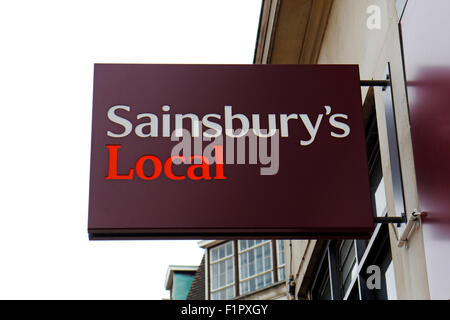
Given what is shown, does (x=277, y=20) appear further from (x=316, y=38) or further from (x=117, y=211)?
(x=117, y=211)

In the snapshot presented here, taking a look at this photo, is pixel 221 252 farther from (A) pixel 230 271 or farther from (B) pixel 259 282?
(B) pixel 259 282

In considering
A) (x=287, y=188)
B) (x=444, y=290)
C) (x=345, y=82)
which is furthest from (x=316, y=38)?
(x=444, y=290)

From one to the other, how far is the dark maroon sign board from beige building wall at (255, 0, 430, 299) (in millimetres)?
371

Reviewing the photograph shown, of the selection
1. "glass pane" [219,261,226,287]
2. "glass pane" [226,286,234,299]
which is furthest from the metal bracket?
"glass pane" [219,261,226,287]

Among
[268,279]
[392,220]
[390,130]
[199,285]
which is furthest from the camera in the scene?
[199,285]

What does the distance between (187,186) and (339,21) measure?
4276 millimetres

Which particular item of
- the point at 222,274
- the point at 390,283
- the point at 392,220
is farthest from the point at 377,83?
the point at 222,274

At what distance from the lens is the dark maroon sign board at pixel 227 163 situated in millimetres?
6488

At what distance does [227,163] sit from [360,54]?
2.83 metres

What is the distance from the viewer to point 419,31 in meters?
6.53

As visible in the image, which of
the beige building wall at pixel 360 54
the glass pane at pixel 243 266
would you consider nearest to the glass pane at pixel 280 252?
the glass pane at pixel 243 266

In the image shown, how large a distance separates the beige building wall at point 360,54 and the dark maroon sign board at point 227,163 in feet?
1.22

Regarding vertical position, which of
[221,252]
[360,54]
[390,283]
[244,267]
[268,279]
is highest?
[221,252]

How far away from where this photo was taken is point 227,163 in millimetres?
6762
